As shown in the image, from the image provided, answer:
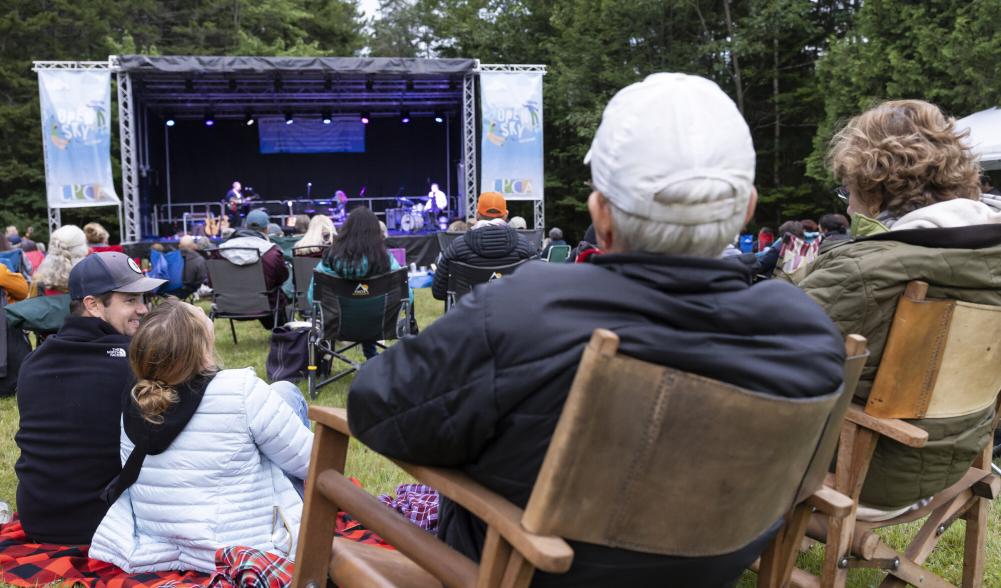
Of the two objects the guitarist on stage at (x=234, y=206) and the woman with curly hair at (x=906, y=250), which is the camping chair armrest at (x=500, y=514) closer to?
the woman with curly hair at (x=906, y=250)

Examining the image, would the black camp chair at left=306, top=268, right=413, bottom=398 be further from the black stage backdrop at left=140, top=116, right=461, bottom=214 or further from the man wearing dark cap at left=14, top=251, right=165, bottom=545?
the black stage backdrop at left=140, top=116, right=461, bottom=214

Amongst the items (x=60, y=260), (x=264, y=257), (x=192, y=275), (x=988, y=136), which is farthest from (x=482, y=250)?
(x=988, y=136)

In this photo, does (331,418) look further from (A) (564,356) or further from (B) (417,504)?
(B) (417,504)

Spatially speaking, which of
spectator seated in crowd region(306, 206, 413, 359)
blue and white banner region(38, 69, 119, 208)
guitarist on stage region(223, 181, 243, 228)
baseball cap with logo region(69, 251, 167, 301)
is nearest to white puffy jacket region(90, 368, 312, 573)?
baseball cap with logo region(69, 251, 167, 301)

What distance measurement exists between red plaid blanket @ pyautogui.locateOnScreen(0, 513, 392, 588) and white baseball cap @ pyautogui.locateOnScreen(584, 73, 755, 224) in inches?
46.8

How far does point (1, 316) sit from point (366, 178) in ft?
45.3

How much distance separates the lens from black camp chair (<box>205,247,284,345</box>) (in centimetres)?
614

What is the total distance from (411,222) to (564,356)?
555 inches

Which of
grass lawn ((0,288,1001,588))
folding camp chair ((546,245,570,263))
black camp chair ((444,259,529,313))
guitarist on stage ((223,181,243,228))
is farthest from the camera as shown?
guitarist on stage ((223,181,243,228))

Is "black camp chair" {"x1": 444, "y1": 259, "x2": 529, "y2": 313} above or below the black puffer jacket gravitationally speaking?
below

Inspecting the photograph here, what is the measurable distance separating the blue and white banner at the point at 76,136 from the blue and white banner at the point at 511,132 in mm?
5399

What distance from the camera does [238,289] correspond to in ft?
20.4

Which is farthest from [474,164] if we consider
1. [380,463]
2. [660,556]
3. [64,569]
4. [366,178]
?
[660,556]

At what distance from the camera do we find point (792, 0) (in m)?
17.0
